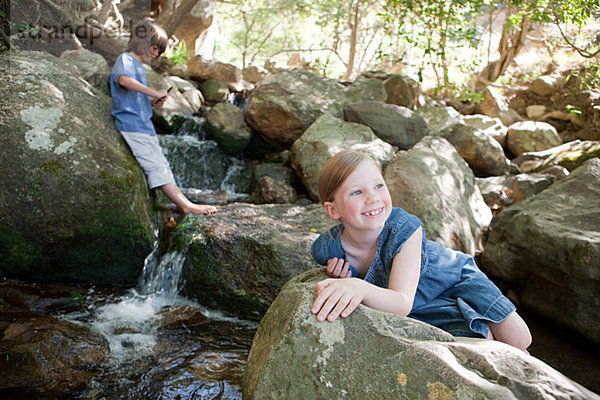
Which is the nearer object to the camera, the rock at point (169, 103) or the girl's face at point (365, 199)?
the girl's face at point (365, 199)

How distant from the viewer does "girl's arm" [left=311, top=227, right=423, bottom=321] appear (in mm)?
1439

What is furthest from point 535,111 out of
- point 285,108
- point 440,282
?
point 440,282

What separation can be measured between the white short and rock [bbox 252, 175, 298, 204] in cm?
183

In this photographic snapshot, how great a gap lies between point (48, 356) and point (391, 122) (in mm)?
5959

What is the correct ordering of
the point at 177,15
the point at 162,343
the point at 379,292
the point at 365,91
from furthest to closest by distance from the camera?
1. the point at 177,15
2. the point at 365,91
3. the point at 162,343
4. the point at 379,292

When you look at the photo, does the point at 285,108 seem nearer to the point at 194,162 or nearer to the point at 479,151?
the point at 194,162

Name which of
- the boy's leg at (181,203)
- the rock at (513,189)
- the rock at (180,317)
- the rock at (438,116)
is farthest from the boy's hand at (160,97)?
the rock at (438,116)

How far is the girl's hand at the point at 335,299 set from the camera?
142 cm

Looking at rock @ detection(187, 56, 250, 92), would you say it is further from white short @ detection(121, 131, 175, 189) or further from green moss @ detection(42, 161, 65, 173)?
green moss @ detection(42, 161, 65, 173)

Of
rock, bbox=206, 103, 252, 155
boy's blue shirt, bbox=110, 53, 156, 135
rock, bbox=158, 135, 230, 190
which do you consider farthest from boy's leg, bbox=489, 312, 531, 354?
rock, bbox=206, 103, 252, 155

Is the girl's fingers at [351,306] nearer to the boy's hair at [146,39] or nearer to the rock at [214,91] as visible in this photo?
the boy's hair at [146,39]

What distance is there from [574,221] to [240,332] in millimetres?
3237

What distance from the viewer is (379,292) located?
1.65 metres

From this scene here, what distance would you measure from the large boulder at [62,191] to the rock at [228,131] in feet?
11.2
